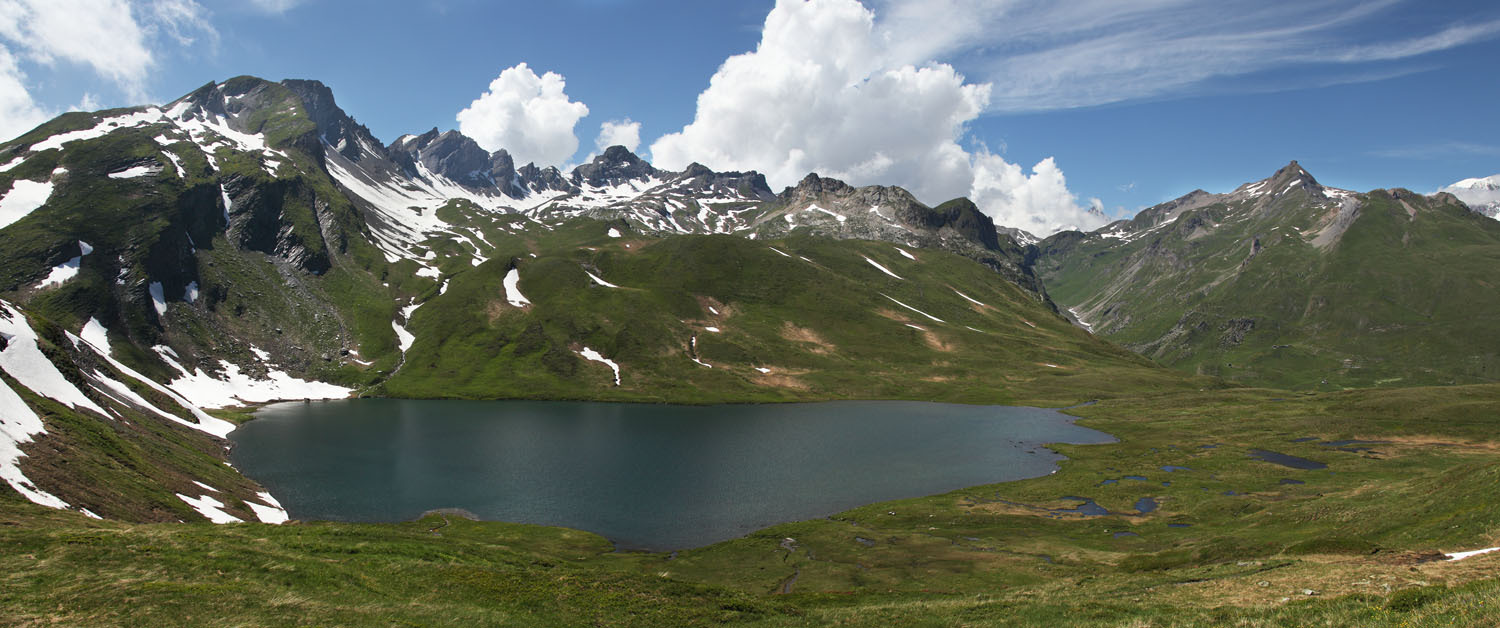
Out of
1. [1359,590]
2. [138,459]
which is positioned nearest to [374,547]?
[138,459]

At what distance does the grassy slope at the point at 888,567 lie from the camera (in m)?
24.9

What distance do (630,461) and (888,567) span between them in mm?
57092

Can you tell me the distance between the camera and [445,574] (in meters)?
35.2

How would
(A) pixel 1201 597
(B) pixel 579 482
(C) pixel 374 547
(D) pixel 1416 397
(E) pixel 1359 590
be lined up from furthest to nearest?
(D) pixel 1416 397 < (B) pixel 579 482 < (C) pixel 374 547 < (A) pixel 1201 597 < (E) pixel 1359 590

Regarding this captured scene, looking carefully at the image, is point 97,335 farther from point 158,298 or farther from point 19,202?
point 19,202

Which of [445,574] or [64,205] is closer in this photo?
[445,574]

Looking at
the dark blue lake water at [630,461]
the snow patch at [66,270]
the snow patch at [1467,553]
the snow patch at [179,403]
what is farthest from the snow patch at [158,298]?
the snow patch at [1467,553]

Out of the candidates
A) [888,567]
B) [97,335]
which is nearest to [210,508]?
[888,567]

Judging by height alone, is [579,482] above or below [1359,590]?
below

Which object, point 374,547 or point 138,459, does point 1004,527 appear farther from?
point 138,459

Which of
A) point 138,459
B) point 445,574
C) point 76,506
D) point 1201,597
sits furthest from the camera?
point 138,459

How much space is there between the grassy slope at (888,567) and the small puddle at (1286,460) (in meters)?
6.61

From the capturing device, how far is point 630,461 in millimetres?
105562

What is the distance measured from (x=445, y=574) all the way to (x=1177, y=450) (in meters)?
124
